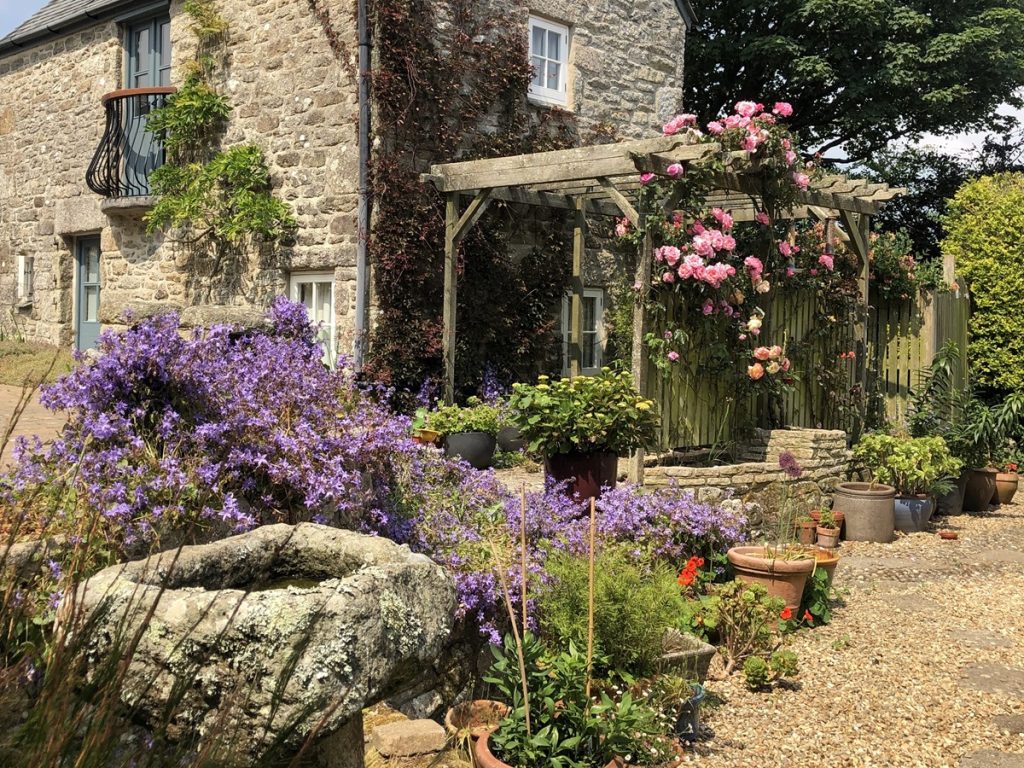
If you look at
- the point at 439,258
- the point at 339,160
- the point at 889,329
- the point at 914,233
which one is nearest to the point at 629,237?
the point at 439,258

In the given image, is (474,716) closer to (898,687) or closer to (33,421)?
(898,687)

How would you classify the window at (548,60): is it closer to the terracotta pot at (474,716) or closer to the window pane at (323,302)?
the window pane at (323,302)

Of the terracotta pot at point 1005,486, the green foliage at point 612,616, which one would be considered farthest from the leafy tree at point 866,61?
the green foliage at point 612,616

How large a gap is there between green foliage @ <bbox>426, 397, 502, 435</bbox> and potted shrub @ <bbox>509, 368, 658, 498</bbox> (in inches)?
82.6

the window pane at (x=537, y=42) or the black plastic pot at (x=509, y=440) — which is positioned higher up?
the window pane at (x=537, y=42)

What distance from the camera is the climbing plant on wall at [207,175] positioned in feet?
32.1

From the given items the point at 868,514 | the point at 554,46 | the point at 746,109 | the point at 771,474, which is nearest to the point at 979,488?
the point at 868,514

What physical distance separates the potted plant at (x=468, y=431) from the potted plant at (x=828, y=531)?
278 cm

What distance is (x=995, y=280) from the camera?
10.8 meters

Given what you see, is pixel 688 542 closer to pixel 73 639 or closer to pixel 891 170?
pixel 73 639

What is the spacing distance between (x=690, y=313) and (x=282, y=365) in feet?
13.6

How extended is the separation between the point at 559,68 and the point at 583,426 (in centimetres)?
616

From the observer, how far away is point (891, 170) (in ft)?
57.9

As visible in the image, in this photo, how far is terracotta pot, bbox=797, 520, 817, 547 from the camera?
23.5 ft
